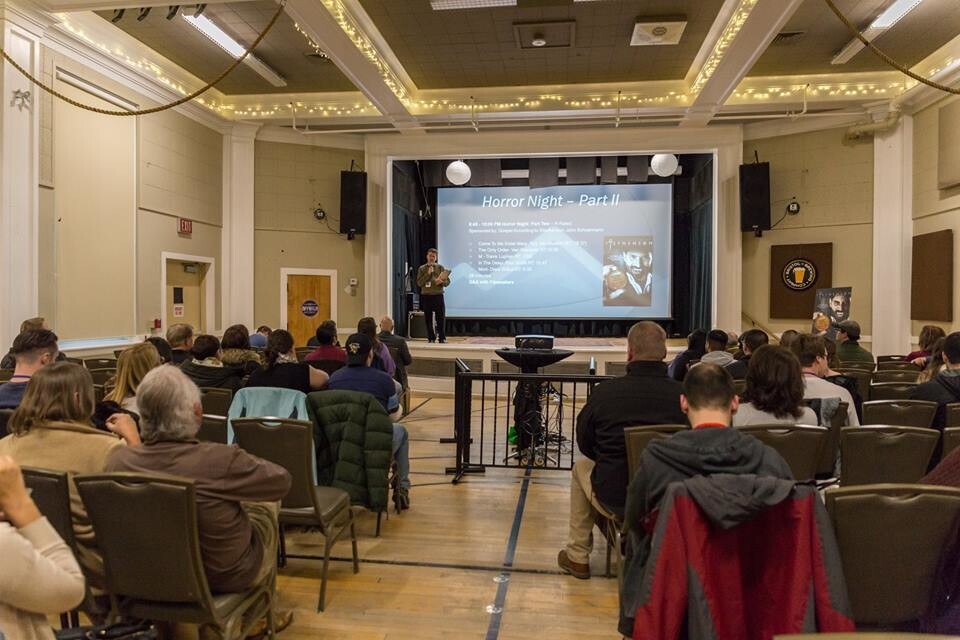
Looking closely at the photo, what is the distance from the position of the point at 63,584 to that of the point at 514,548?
2.63 meters

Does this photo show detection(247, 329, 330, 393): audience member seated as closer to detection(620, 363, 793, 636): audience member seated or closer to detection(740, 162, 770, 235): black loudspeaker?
detection(620, 363, 793, 636): audience member seated

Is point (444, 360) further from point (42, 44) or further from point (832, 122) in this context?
point (832, 122)

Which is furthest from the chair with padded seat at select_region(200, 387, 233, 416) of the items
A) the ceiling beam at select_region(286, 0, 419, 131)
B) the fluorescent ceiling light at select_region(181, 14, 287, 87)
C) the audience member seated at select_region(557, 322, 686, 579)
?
the fluorescent ceiling light at select_region(181, 14, 287, 87)

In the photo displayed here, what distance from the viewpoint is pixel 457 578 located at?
3.14 m

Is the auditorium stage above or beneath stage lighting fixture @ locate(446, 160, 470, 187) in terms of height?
beneath

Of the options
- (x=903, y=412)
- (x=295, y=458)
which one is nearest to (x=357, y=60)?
(x=295, y=458)

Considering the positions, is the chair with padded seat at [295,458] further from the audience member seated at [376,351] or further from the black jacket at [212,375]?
the audience member seated at [376,351]

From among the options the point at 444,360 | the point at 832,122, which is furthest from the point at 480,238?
the point at 832,122

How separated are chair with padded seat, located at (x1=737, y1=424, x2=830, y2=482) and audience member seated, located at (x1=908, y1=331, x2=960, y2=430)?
129cm

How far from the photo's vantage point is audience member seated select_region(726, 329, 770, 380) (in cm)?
427

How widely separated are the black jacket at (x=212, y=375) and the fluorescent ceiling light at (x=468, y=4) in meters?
4.41

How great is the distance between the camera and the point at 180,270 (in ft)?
28.8

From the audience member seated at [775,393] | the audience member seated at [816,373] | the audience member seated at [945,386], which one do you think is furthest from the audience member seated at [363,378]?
the audience member seated at [945,386]

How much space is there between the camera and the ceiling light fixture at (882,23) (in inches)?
253
